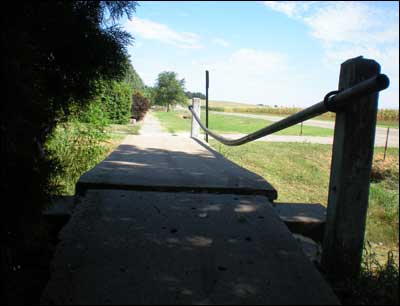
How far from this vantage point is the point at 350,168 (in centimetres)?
167

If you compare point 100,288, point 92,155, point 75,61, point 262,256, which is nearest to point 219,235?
point 262,256

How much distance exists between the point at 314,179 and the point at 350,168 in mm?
5862

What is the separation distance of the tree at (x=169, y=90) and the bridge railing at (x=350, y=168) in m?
62.6

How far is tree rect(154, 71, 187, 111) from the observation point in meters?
63.2

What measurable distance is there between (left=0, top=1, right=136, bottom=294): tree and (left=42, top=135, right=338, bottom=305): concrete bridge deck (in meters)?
0.32

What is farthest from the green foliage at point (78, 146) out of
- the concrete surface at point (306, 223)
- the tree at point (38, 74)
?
the concrete surface at point (306, 223)

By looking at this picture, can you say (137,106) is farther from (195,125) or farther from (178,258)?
(178,258)

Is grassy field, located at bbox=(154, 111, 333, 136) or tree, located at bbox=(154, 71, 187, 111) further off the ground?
tree, located at bbox=(154, 71, 187, 111)

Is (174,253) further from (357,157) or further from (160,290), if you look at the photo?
(357,157)

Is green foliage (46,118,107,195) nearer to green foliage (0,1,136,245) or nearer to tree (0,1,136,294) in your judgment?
green foliage (0,1,136,245)

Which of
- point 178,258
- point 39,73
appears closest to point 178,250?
point 178,258

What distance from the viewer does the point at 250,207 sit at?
222 centimetres

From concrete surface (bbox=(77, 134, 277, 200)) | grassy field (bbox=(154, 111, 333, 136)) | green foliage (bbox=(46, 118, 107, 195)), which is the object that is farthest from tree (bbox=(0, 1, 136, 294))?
grassy field (bbox=(154, 111, 333, 136))

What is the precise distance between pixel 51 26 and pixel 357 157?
178cm
